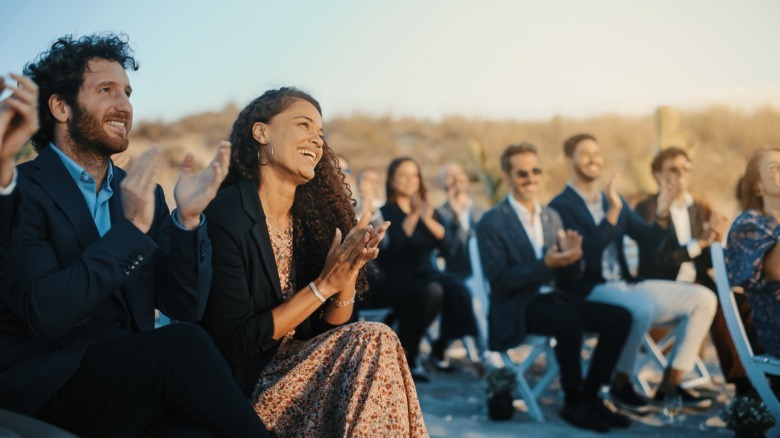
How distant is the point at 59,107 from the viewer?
2.43 metres

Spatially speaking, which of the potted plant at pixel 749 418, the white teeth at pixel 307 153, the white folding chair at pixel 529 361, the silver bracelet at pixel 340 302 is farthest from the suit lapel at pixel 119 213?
the potted plant at pixel 749 418

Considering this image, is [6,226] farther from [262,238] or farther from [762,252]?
[762,252]

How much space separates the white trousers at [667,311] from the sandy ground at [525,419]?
381mm

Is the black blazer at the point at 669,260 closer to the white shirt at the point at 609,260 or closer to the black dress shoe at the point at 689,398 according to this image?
the white shirt at the point at 609,260

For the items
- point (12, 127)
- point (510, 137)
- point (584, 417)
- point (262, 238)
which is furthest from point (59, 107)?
point (510, 137)

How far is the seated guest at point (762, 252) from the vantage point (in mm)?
3789

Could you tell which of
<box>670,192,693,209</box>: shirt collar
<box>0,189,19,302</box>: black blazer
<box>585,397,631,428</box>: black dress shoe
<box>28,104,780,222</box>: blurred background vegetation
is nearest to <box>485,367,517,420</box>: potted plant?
<box>585,397,631,428</box>: black dress shoe

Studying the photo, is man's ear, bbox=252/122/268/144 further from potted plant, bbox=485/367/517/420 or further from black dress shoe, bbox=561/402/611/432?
black dress shoe, bbox=561/402/611/432

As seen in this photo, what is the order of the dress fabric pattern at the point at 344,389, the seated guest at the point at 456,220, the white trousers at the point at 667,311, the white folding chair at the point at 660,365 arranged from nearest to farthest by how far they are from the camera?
the dress fabric pattern at the point at 344,389, the white trousers at the point at 667,311, the white folding chair at the point at 660,365, the seated guest at the point at 456,220

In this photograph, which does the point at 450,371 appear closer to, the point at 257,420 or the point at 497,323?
the point at 497,323

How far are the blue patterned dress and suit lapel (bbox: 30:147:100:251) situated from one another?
3127 mm

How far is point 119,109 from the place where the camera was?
8.05 ft

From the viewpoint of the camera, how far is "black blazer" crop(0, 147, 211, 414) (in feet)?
6.61

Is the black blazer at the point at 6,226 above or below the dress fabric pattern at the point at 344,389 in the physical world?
above
